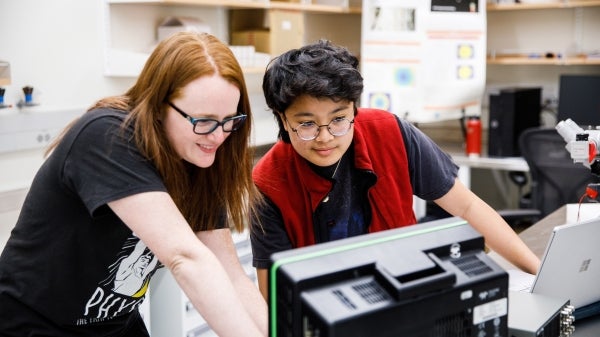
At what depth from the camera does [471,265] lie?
1.07 m

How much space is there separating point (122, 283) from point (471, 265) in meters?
0.74

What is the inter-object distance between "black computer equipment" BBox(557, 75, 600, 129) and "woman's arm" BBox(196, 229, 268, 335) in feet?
9.91

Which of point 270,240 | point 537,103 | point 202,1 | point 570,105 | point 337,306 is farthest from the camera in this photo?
point 537,103

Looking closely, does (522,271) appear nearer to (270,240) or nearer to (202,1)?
(270,240)

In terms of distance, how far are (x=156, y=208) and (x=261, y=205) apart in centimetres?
54

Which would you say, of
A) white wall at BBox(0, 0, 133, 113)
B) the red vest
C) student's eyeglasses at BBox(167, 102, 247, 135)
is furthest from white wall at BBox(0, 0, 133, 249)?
student's eyeglasses at BBox(167, 102, 247, 135)

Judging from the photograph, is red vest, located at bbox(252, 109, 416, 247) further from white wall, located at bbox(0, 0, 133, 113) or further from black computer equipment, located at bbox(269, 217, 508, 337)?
white wall, located at bbox(0, 0, 133, 113)

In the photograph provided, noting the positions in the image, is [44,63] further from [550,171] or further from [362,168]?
[550,171]

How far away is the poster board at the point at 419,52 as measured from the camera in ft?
13.9

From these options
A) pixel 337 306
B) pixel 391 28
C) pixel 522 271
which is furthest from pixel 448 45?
pixel 337 306

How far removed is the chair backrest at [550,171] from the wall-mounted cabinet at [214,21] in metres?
1.35

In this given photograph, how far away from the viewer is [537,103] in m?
4.50

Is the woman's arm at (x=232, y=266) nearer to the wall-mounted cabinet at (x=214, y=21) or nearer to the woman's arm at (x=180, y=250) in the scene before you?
the woman's arm at (x=180, y=250)

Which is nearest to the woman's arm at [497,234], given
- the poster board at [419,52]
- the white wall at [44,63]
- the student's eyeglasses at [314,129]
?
the student's eyeglasses at [314,129]
